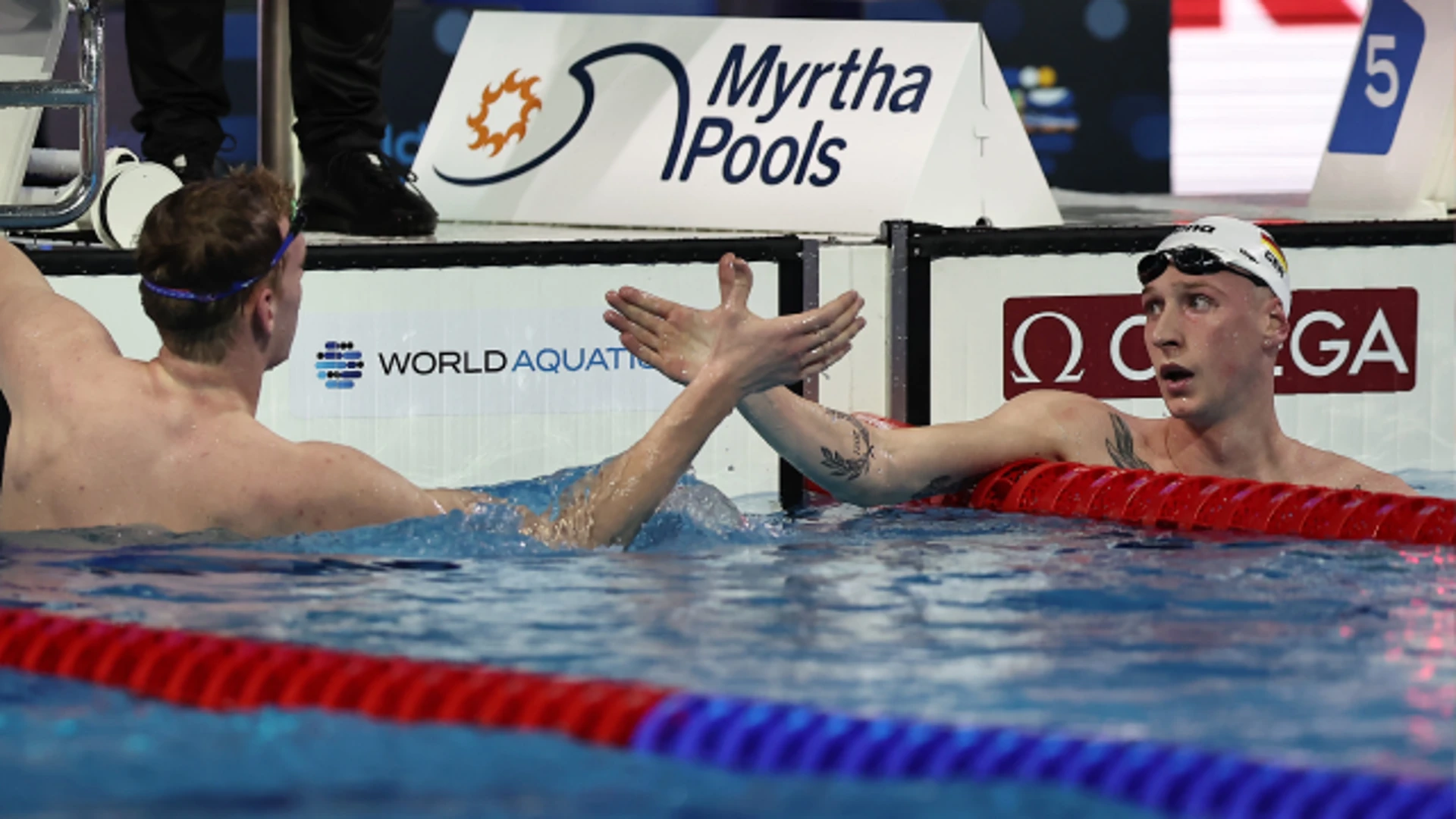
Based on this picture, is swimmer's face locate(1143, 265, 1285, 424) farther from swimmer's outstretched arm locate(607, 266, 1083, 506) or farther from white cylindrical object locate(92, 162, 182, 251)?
white cylindrical object locate(92, 162, 182, 251)

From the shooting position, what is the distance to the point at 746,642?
269 cm

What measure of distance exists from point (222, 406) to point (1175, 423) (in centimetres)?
211

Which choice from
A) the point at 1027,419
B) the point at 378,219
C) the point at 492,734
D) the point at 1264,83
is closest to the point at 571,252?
the point at 378,219

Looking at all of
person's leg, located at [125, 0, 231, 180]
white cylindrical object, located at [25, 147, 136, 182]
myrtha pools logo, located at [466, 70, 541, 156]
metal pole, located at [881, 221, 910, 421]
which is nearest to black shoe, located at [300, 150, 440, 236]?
person's leg, located at [125, 0, 231, 180]

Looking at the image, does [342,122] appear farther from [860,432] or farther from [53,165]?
[860,432]

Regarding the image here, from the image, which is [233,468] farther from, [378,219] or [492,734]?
[378,219]

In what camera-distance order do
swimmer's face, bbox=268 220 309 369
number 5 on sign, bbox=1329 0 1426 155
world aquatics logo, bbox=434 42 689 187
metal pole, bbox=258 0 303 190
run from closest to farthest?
swimmer's face, bbox=268 220 309 369
world aquatics logo, bbox=434 42 689 187
metal pole, bbox=258 0 303 190
number 5 on sign, bbox=1329 0 1426 155

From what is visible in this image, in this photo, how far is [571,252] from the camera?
465 cm

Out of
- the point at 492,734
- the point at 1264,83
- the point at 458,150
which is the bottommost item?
the point at 492,734

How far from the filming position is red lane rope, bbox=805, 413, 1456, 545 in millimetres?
3582

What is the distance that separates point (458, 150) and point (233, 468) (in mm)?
2848

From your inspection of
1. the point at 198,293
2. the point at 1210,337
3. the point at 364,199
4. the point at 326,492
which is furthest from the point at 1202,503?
the point at 364,199

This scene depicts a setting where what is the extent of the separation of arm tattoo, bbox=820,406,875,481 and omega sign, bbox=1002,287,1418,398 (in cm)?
103

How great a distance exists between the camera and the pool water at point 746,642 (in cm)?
206
